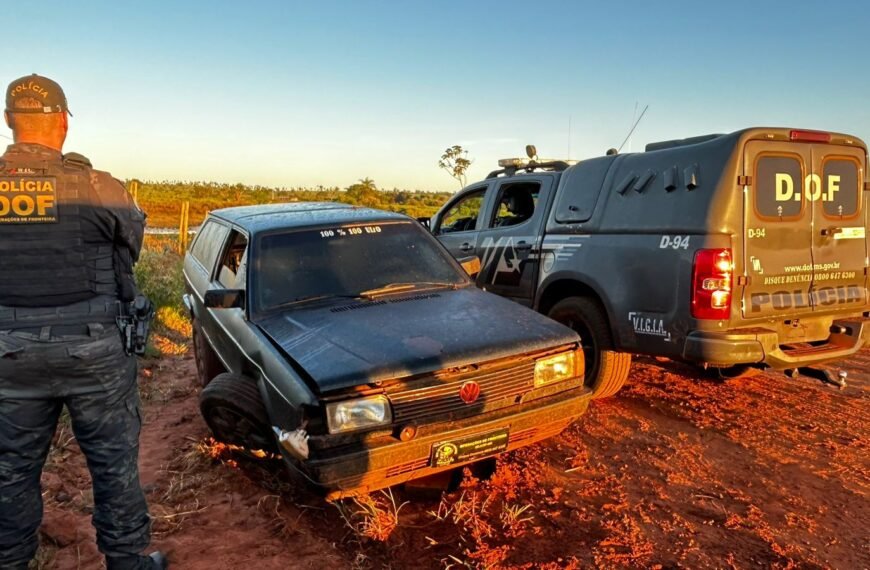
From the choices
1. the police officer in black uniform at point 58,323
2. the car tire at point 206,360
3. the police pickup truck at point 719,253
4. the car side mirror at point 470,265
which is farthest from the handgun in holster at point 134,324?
the police pickup truck at point 719,253

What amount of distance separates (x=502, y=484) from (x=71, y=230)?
2711mm

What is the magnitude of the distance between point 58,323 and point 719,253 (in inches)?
150

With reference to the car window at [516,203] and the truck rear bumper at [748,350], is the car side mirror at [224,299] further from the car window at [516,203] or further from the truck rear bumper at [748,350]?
the car window at [516,203]

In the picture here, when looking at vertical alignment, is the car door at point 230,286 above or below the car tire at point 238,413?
above

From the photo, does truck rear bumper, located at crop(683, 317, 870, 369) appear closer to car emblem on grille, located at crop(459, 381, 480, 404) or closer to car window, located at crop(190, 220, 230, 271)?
car emblem on grille, located at crop(459, 381, 480, 404)

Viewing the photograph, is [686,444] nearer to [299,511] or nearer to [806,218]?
[806,218]

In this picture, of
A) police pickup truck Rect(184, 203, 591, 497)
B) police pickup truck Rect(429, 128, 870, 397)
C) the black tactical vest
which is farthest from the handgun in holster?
police pickup truck Rect(429, 128, 870, 397)

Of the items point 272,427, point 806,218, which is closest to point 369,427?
point 272,427

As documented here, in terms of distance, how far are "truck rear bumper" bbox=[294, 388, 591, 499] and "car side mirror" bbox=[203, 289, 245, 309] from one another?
1.34 m

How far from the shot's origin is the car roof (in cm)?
437

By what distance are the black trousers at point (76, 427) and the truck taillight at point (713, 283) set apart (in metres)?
3.44

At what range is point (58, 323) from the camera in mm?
2500

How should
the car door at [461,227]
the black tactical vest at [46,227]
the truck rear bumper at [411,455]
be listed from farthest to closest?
the car door at [461,227], the truck rear bumper at [411,455], the black tactical vest at [46,227]

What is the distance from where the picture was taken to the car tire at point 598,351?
4.82m
